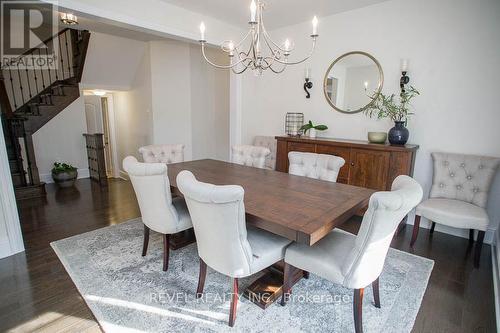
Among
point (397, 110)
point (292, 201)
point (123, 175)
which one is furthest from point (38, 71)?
point (397, 110)

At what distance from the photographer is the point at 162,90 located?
519 centimetres

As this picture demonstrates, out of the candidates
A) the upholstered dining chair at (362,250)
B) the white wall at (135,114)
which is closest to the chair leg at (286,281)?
the upholstered dining chair at (362,250)

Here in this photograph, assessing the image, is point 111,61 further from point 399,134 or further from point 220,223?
point 399,134

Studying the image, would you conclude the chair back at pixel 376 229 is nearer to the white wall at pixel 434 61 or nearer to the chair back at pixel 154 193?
the chair back at pixel 154 193

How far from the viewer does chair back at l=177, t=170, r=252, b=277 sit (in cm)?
142

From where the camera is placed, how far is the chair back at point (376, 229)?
4.45ft

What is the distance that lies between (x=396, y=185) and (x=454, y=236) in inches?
80.1

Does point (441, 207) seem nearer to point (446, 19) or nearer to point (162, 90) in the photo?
point (446, 19)

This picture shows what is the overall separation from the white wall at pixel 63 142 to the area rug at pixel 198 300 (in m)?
3.63

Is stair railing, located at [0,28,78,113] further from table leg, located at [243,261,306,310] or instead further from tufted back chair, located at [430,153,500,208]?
tufted back chair, located at [430,153,500,208]

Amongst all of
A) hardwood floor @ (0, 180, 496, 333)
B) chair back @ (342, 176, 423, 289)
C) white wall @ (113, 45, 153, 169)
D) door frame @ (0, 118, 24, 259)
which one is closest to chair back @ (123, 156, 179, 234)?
hardwood floor @ (0, 180, 496, 333)

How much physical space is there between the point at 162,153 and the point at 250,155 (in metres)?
1.12

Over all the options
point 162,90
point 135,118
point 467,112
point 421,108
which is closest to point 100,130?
point 135,118

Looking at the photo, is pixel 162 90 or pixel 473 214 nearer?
pixel 473 214
